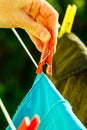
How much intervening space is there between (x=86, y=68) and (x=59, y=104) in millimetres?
337

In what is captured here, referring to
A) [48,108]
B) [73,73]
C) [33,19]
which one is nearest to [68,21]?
[73,73]

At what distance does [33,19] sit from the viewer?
123 cm

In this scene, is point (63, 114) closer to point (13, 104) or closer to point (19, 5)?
point (19, 5)

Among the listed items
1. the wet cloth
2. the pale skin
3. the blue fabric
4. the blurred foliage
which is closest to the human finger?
the pale skin

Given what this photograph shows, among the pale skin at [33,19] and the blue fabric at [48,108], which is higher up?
the pale skin at [33,19]

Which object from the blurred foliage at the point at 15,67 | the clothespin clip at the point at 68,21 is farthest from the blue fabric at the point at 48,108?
the blurred foliage at the point at 15,67

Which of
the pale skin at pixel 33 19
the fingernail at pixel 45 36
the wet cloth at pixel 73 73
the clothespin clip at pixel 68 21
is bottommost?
the wet cloth at pixel 73 73

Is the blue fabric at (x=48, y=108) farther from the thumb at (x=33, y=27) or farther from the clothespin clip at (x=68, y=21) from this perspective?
the clothespin clip at (x=68, y=21)

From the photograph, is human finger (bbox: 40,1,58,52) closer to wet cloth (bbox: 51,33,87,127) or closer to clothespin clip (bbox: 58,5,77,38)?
wet cloth (bbox: 51,33,87,127)

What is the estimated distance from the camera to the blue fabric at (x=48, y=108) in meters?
1.04

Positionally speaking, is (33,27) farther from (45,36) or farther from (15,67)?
(15,67)

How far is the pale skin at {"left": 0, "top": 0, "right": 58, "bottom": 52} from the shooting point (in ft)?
3.84

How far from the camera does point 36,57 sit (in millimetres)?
3074

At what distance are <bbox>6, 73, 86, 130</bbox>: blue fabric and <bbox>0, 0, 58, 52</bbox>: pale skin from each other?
12 cm
